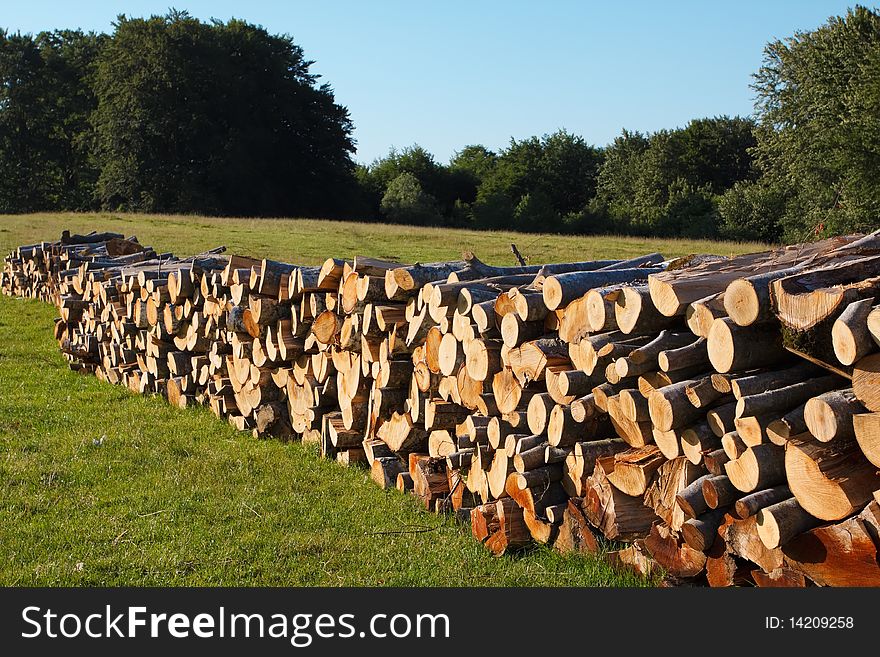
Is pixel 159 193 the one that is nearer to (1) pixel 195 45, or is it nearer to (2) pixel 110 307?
(1) pixel 195 45

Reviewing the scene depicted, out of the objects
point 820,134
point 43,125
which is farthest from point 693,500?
point 43,125

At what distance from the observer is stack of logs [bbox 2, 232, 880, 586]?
327 centimetres

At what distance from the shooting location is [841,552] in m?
3.19

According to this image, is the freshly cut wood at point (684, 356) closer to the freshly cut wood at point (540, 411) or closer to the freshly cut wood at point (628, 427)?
the freshly cut wood at point (628, 427)

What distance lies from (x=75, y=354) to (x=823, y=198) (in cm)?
3062

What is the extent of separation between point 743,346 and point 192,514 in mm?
3583

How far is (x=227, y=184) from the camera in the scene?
159ft

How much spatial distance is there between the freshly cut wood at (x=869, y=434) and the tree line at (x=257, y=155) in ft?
126

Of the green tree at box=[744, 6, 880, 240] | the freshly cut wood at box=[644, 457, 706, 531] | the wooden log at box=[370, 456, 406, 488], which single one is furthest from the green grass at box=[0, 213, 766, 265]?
the freshly cut wood at box=[644, 457, 706, 531]

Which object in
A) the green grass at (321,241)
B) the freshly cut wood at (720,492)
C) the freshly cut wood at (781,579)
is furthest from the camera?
the green grass at (321,241)

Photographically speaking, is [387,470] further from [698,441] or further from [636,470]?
[698,441]

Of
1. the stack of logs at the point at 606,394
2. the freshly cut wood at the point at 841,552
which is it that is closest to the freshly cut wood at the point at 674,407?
the stack of logs at the point at 606,394

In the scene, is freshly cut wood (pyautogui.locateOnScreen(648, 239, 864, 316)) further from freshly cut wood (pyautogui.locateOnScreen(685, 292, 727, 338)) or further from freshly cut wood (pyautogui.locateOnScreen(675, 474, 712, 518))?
freshly cut wood (pyautogui.locateOnScreen(675, 474, 712, 518))

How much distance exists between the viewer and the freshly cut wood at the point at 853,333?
9.95ft
